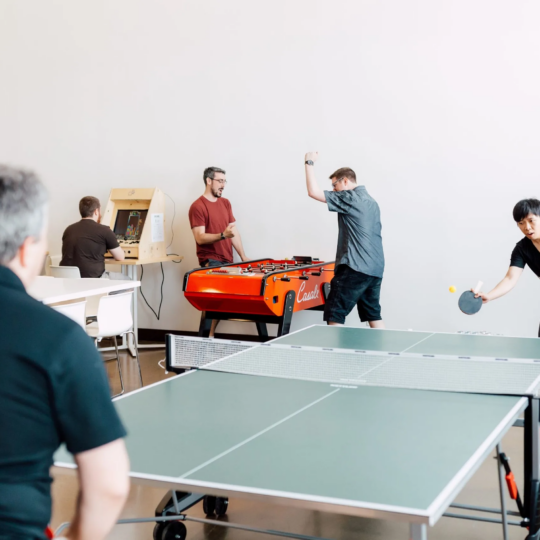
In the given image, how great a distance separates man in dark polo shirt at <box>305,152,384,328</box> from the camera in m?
5.18

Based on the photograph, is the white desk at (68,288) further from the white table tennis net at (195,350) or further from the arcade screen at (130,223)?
the arcade screen at (130,223)

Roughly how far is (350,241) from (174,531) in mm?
2957

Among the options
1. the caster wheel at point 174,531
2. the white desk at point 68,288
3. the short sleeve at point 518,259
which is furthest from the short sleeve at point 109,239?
the caster wheel at point 174,531

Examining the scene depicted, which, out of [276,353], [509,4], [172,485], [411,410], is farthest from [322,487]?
[509,4]

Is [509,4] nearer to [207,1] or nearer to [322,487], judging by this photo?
[207,1]

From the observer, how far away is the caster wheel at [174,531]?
8.95ft

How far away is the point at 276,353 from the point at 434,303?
10.9ft

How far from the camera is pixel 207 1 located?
6.69 meters

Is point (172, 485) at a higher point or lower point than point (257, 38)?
lower

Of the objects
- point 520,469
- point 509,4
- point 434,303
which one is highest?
point 509,4

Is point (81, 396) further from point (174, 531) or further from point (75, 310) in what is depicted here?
point (75, 310)

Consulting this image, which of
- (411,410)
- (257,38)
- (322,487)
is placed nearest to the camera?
(322,487)

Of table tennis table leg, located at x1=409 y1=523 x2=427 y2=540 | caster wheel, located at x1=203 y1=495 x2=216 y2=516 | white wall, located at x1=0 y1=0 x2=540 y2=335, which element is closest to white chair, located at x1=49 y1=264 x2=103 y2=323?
white wall, located at x1=0 y1=0 x2=540 y2=335

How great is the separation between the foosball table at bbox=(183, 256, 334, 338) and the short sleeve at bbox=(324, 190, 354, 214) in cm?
62
